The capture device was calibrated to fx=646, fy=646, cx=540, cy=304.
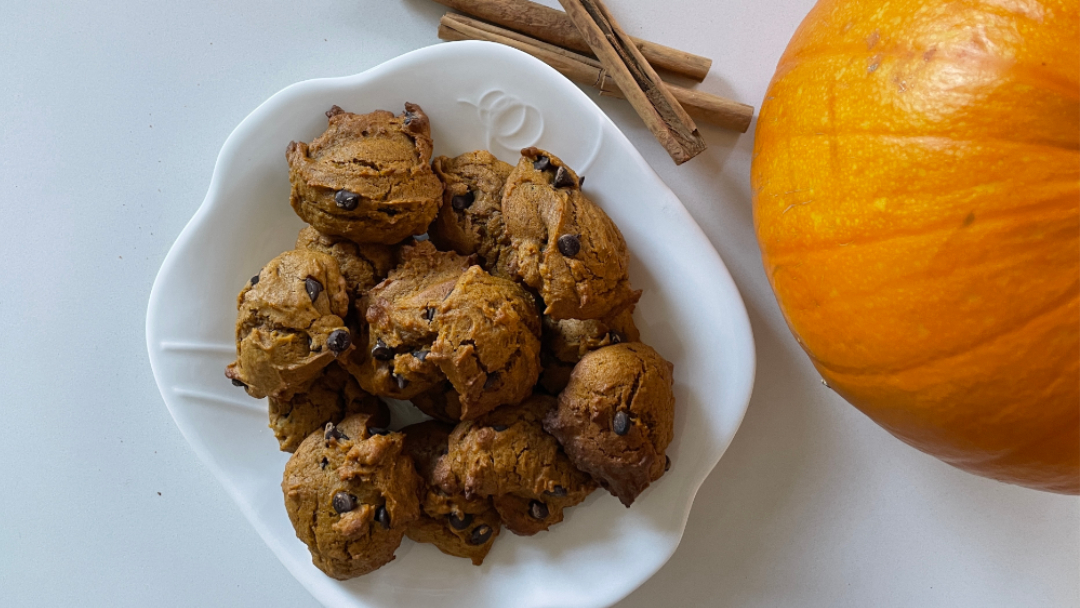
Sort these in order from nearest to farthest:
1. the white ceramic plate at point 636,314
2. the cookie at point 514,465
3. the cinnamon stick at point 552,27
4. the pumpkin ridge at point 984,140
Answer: the pumpkin ridge at point 984,140 < the cookie at point 514,465 < the white ceramic plate at point 636,314 < the cinnamon stick at point 552,27

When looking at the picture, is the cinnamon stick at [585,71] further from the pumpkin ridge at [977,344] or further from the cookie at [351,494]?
the cookie at [351,494]

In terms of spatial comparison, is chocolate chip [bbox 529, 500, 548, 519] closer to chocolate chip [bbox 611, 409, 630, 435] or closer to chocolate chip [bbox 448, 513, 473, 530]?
chocolate chip [bbox 448, 513, 473, 530]

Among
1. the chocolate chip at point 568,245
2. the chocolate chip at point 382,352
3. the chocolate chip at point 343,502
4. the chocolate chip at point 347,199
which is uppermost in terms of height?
the chocolate chip at point 347,199

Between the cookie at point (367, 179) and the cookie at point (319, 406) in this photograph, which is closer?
the cookie at point (367, 179)

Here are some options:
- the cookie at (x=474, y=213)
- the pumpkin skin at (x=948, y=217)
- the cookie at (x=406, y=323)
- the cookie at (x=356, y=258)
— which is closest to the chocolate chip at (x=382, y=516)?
the cookie at (x=406, y=323)

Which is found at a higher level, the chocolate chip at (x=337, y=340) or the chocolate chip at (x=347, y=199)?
the chocolate chip at (x=347, y=199)

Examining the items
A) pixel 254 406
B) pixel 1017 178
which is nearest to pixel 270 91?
pixel 254 406

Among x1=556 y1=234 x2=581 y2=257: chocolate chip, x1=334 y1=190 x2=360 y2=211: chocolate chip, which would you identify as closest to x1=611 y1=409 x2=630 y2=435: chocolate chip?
x1=556 y1=234 x2=581 y2=257: chocolate chip

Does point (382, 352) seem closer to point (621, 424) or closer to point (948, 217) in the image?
point (621, 424)
